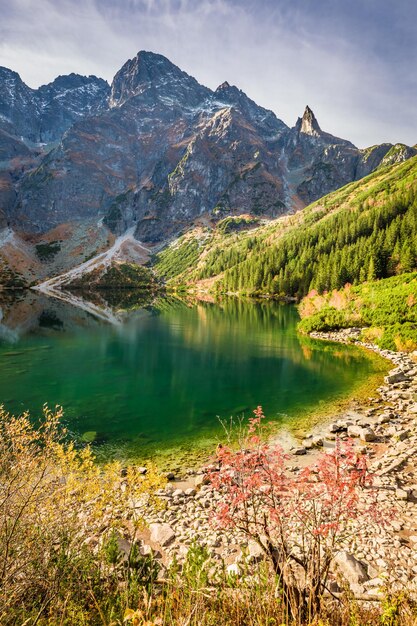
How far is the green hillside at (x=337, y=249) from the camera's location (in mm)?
89562

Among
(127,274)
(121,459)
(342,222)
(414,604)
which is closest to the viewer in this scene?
(414,604)

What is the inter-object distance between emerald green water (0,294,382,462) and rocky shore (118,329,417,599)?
14.1 feet

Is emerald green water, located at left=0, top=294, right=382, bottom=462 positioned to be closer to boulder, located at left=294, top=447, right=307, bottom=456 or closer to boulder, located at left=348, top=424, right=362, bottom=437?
boulder, located at left=348, top=424, right=362, bottom=437

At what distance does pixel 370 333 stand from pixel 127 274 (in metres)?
171

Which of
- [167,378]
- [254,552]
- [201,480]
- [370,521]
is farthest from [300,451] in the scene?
[167,378]

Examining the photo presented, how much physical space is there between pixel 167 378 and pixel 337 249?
103 meters

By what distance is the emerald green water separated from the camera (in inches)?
898

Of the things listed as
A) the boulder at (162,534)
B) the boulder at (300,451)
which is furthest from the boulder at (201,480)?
the boulder at (300,451)

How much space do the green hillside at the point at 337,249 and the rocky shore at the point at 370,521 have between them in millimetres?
74311

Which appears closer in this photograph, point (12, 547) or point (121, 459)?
point (12, 547)

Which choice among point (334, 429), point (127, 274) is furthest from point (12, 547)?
point (127, 274)

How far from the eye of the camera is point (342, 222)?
135625 mm

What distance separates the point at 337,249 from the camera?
11719cm

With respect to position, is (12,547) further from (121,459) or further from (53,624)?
(121,459)
